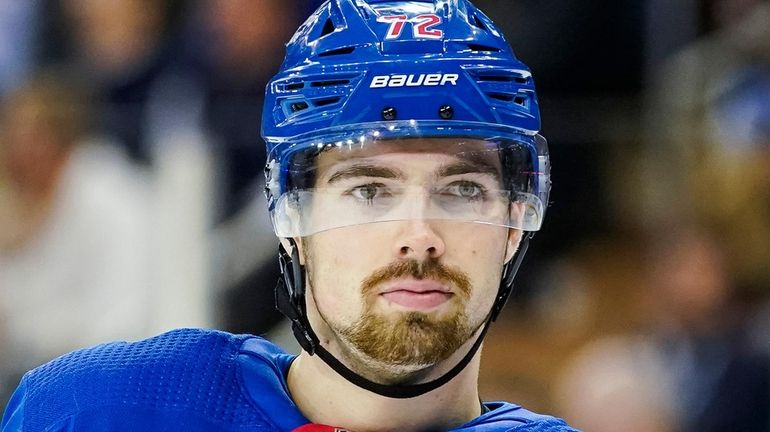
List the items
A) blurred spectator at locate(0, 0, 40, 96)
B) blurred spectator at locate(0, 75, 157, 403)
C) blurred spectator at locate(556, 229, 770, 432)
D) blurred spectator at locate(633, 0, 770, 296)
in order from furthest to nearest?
blurred spectator at locate(0, 0, 40, 96)
blurred spectator at locate(633, 0, 770, 296)
blurred spectator at locate(0, 75, 157, 403)
blurred spectator at locate(556, 229, 770, 432)

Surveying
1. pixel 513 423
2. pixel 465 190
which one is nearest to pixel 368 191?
pixel 465 190

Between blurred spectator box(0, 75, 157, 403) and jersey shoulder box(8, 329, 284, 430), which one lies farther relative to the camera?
blurred spectator box(0, 75, 157, 403)

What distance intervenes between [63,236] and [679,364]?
1702 millimetres

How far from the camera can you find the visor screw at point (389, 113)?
1.80 metres

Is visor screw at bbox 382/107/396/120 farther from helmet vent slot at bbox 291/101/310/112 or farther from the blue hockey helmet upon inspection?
helmet vent slot at bbox 291/101/310/112

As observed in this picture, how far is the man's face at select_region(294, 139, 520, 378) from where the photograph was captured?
1752mm

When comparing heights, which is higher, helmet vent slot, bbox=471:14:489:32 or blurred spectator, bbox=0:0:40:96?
helmet vent slot, bbox=471:14:489:32

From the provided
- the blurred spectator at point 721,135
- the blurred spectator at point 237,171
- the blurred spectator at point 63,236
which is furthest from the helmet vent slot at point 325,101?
the blurred spectator at point 721,135

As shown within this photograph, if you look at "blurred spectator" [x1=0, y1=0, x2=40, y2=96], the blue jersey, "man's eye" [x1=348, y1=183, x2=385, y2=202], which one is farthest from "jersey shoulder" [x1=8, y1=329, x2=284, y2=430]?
"blurred spectator" [x1=0, y1=0, x2=40, y2=96]

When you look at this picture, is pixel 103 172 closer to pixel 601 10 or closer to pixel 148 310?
pixel 148 310

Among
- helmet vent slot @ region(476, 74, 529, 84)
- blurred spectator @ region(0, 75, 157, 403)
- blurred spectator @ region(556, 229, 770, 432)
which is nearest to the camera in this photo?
helmet vent slot @ region(476, 74, 529, 84)

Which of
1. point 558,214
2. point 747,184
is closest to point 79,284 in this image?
point 558,214

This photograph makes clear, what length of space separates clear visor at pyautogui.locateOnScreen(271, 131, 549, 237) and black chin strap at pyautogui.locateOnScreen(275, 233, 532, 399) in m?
0.06

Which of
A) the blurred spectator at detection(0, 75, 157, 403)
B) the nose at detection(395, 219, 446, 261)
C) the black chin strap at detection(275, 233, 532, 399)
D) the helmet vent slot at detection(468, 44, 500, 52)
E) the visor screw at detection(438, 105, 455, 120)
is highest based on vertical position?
the helmet vent slot at detection(468, 44, 500, 52)
